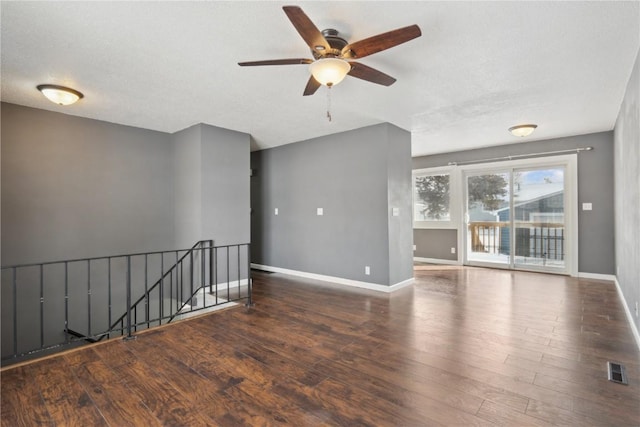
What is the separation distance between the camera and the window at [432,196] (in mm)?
7258

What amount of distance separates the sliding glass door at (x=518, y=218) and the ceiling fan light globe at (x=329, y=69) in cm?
539

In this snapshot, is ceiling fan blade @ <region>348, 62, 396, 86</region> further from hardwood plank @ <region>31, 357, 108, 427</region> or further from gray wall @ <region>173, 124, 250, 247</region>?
gray wall @ <region>173, 124, 250, 247</region>

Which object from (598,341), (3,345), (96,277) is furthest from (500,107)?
(3,345)

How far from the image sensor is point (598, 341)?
9.58ft

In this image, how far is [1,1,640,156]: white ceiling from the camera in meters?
2.19

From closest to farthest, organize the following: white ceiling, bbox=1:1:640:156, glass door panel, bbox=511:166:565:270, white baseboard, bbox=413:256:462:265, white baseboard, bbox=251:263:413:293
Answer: white ceiling, bbox=1:1:640:156 < white baseboard, bbox=251:263:413:293 < glass door panel, bbox=511:166:565:270 < white baseboard, bbox=413:256:462:265

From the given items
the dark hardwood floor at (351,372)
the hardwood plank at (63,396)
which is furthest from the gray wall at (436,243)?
the hardwood plank at (63,396)

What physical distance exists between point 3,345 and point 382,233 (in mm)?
5241

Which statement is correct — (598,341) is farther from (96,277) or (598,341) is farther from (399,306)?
(96,277)

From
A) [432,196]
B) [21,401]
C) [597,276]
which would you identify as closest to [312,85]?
[21,401]

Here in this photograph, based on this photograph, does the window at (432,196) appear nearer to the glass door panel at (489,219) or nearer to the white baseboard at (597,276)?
the glass door panel at (489,219)

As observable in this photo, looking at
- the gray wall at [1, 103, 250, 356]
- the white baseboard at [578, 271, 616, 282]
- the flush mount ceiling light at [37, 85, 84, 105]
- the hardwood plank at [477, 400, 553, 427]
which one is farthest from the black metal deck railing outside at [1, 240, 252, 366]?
the white baseboard at [578, 271, 616, 282]

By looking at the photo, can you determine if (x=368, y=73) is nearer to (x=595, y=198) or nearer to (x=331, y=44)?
(x=331, y=44)

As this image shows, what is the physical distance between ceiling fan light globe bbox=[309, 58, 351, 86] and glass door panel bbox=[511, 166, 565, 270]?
542 cm
